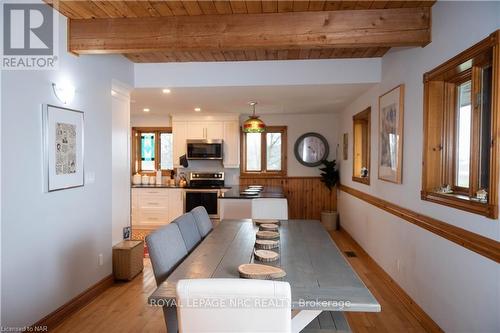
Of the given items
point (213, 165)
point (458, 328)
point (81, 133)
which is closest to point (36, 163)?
point (81, 133)

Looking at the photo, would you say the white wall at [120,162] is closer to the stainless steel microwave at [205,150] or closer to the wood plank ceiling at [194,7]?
the wood plank ceiling at [194,7]

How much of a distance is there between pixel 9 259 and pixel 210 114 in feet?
14.6

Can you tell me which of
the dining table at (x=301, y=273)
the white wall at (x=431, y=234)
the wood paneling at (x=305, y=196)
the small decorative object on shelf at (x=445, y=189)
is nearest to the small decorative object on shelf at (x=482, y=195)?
the white wall at (x=431, y=234)

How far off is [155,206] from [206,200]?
1006mm

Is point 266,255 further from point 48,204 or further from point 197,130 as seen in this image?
point 197,130

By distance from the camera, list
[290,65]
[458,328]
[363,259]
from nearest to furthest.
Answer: [458,328]
[290,65]
[363,259]

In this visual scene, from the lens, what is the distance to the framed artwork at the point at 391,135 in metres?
3.04

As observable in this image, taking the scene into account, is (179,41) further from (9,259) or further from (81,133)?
Answer: (9,259)

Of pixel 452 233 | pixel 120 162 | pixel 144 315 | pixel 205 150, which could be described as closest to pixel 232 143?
pixel 205 150

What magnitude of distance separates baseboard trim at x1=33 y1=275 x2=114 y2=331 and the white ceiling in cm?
233

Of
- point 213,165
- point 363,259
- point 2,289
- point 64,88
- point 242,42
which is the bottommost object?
point 363,259

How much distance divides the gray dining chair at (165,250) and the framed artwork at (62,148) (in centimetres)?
112

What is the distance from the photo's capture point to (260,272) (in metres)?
1.65

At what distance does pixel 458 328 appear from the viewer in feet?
6.68
